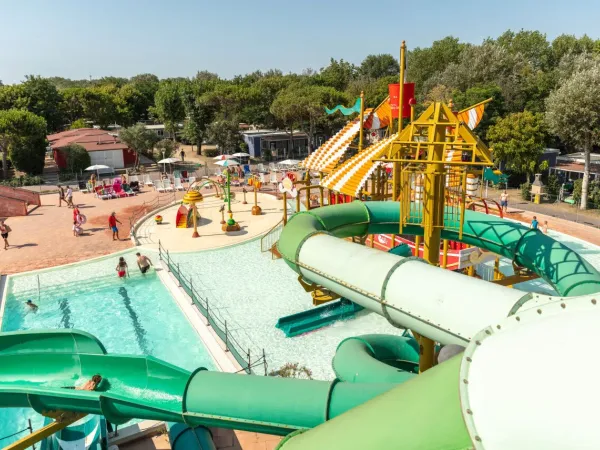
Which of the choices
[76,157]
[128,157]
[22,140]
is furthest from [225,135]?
[22,140]

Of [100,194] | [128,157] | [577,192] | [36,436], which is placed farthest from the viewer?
[128,157]

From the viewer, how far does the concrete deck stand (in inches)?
818

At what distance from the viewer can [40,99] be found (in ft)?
176

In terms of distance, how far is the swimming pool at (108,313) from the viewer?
12.5 metres

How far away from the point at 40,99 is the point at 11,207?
33265 millimetres

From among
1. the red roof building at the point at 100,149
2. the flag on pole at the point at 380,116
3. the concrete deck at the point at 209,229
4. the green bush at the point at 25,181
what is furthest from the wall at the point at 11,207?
the flag on pole at the point at 380,116

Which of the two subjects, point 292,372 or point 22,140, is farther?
point 22,140

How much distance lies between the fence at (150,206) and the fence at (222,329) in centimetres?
644

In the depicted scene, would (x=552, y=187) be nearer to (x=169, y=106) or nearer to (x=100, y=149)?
(x=100, y=149)

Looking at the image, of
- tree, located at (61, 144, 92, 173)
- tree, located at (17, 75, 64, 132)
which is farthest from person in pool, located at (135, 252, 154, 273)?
tree, located at (17, 75, 64, 132)

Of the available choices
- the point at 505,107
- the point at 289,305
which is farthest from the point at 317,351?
the point at 505,107

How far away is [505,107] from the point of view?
3988 cm

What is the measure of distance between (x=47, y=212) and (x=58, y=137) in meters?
22.6

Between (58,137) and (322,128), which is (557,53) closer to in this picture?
(322,128)
